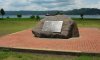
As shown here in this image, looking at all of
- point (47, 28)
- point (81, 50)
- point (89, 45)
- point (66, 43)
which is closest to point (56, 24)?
point (47, 28)

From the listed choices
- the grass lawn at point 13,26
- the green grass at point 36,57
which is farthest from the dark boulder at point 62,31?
the green grass at point 36,57

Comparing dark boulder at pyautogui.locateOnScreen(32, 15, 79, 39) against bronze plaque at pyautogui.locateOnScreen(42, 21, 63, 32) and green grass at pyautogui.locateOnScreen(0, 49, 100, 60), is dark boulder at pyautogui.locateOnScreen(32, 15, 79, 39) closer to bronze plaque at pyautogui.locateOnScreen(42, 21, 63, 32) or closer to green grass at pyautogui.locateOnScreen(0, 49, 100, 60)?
bronze plaque at pyautogui.locateOnScreen(42, 21, 63, 32)

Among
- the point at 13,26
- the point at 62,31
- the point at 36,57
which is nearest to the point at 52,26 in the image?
the point at 62,31

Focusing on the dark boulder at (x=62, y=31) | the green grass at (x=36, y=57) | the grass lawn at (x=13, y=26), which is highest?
the green grass at (x=36, y=57)

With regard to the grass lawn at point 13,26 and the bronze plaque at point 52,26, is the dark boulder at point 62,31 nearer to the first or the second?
the bronze plaque at point 52,26

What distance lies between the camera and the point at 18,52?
31.3ft

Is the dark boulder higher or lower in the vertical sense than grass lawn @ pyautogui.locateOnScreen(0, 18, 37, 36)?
higher

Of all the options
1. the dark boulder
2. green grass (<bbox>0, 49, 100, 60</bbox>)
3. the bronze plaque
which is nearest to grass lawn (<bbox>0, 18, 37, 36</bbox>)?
the dark boulder

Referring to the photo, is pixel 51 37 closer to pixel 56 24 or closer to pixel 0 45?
pixel 56 24

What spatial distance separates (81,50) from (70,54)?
0.50m

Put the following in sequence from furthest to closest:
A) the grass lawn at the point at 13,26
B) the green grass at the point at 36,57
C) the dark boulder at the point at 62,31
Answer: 1. the grass lawn at the point at 13,26
2. the dark boulder at the point at 62,31
3. the green grass at the point at 36,57

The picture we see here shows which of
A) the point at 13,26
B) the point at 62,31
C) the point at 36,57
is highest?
the point at 36,57

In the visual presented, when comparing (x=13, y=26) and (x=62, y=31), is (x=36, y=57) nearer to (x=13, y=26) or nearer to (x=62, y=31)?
(x=62, y=31)

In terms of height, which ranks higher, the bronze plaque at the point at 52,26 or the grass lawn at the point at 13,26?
the bronze plaque at the point at 52,26
